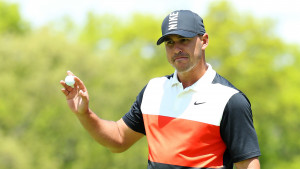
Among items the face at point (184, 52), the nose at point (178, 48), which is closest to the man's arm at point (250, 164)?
the face at point (184, 52)

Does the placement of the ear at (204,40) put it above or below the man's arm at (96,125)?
above

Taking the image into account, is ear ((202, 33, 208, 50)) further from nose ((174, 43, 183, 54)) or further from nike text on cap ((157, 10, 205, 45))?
nose ((174, 43, 183, 54))

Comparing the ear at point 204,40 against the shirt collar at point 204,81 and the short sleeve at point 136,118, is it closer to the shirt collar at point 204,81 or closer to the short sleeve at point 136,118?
the shirt collar at point 204,81

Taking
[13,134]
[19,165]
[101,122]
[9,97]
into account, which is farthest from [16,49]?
[101,122]

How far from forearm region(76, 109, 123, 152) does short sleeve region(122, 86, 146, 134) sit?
113mm

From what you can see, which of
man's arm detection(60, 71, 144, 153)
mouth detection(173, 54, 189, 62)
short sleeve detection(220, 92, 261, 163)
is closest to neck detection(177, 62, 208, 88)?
mouth detection(173, 54, 189, 62)

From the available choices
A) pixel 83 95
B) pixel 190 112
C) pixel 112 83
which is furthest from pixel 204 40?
pixel 112 83

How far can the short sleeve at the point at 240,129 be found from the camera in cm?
360

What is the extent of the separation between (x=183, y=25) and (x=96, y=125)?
1.01 metres

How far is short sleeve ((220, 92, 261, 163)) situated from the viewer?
3.60m

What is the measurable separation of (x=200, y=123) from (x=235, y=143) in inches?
10.5

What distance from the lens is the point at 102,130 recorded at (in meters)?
4.20

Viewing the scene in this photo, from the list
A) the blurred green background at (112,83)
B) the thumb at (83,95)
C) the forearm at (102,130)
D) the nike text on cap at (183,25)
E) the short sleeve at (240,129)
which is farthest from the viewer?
the blurred green background at (112,83)

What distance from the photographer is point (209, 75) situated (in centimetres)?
390
